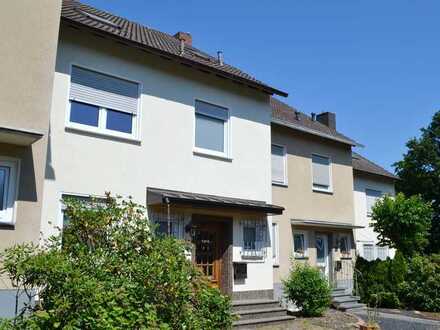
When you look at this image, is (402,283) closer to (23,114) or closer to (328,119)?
(328,119)

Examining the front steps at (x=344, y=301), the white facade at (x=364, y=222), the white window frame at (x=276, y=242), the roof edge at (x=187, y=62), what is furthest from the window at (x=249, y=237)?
the white facade at (x=364, y=222)

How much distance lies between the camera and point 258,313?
42.0 feet

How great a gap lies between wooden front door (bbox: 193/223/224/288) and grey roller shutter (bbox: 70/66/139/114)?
13.6ft

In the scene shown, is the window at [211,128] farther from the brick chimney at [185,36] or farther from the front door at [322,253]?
the front door at [322,253]

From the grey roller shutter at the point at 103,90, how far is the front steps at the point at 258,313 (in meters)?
6.32

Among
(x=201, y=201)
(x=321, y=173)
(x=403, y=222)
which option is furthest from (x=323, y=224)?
(x=201, y=201)

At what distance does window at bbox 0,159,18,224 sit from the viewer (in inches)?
344

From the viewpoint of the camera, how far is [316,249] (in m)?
18.9

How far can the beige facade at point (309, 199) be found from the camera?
17375mm

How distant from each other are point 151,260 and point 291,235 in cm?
1172

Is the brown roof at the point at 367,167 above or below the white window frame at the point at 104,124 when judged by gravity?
above

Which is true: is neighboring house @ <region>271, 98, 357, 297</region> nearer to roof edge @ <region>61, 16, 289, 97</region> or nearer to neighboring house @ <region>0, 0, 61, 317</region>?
roof edge @ <region>61, 16, 289, 97</region>

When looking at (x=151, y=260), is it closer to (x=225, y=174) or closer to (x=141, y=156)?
(x=141, y=156)

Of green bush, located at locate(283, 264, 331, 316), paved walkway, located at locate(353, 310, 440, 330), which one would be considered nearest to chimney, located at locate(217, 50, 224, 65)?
green bush, located at locate(283, 264, 331, 316)
